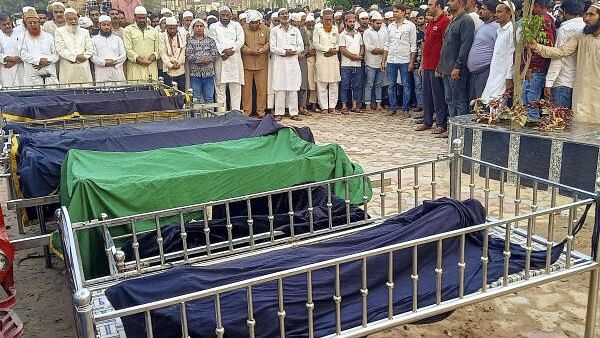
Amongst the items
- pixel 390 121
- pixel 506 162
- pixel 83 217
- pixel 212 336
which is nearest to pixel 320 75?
pixel 390 121

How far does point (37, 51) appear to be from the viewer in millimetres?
8867

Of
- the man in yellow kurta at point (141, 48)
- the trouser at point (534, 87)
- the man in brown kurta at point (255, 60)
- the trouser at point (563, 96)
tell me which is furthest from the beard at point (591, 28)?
the man in yellow kurta at point (141, 48)

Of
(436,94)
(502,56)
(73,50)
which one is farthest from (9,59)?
(502,56)

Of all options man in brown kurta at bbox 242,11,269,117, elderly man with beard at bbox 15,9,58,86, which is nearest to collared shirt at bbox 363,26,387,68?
man in brown kurta at bbox 242,11,269,117

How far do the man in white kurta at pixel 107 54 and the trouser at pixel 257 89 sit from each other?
2.29m

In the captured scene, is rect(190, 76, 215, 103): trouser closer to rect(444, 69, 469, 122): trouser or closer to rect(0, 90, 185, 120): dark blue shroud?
rect(0, 90, 185, 120): dark blue shroud

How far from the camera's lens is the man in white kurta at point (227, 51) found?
10117 mm

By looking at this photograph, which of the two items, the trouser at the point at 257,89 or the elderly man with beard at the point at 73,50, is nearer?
the elderly man with beard at the point at 73,50

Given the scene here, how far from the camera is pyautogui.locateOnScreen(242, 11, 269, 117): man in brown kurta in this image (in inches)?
412

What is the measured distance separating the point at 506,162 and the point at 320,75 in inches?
216

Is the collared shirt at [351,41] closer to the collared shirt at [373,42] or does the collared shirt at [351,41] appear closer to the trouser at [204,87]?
the collared shirt at [373,42]

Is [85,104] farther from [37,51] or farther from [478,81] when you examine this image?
[478,81]

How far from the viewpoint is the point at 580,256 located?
10.2 ft

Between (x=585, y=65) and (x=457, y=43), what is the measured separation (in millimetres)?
1909
